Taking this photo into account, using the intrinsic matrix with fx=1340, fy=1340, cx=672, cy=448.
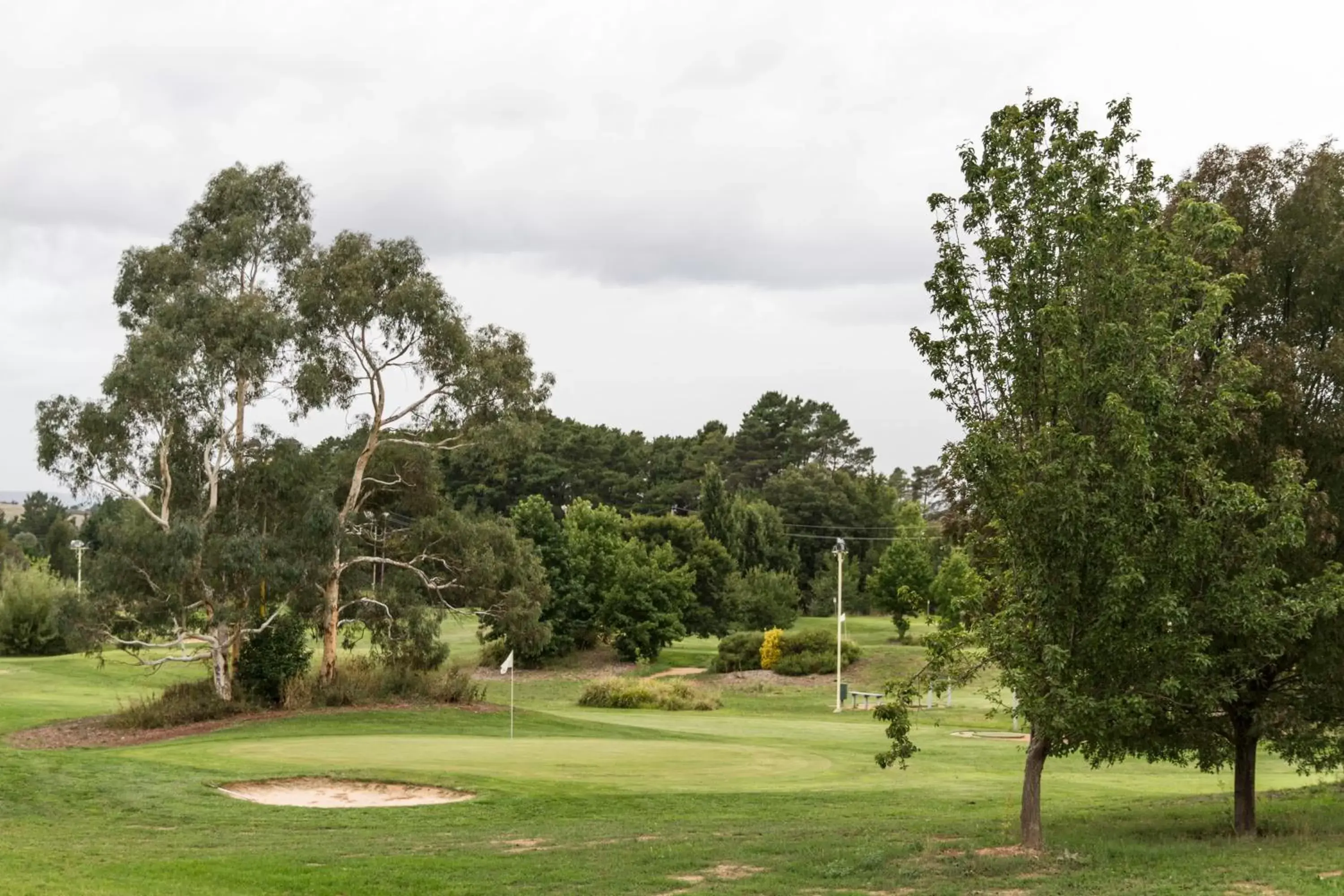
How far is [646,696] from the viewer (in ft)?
165

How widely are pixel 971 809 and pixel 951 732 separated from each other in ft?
56.7

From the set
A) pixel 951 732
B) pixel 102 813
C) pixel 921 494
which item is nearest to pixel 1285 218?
pixel 102 813

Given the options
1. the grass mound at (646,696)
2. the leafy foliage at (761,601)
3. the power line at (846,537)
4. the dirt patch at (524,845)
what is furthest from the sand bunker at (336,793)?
the power line at (846,537)

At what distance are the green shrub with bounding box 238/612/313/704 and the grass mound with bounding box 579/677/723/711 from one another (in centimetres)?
1345

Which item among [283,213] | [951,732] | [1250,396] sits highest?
[283,213]

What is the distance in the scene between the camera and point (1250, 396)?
16.8 metres

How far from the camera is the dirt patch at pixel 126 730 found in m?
33.9

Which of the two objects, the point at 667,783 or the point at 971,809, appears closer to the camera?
the point at 971,809

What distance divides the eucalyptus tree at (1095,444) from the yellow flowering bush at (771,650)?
47600 millimetres

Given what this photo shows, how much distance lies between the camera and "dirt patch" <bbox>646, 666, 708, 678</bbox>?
6606cm

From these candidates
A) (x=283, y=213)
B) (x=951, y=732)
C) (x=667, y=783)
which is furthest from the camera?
(x=283, y=213)

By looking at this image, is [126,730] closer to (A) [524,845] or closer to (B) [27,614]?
(A) [524,845]

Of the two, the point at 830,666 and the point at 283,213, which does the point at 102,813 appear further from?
the point at 830,666

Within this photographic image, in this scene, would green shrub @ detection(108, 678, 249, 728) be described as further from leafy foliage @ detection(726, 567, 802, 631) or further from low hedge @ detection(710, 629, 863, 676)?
leafy foliage @ detection(726, 567, 802, 631)
